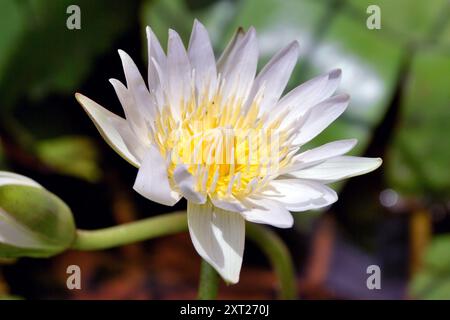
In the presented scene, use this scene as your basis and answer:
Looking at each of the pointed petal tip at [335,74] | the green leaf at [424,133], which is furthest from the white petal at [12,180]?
the green leaf at [424,133]

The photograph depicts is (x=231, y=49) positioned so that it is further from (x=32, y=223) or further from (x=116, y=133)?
(x=32, y=223)

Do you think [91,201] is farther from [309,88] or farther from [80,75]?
[309,88]

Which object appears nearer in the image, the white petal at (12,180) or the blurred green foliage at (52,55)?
the white petal at (12,180)

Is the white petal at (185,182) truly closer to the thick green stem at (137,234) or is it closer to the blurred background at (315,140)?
the thick green stem at (137,234)

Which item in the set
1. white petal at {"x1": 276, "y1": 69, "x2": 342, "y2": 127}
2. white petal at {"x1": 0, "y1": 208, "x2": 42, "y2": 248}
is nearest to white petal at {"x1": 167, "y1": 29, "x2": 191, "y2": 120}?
white petal at {"x1": 276, "y1": 69, "x2": 342, "y2": 127}

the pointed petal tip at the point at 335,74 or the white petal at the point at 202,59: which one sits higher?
the white petal at the point at 202,59
